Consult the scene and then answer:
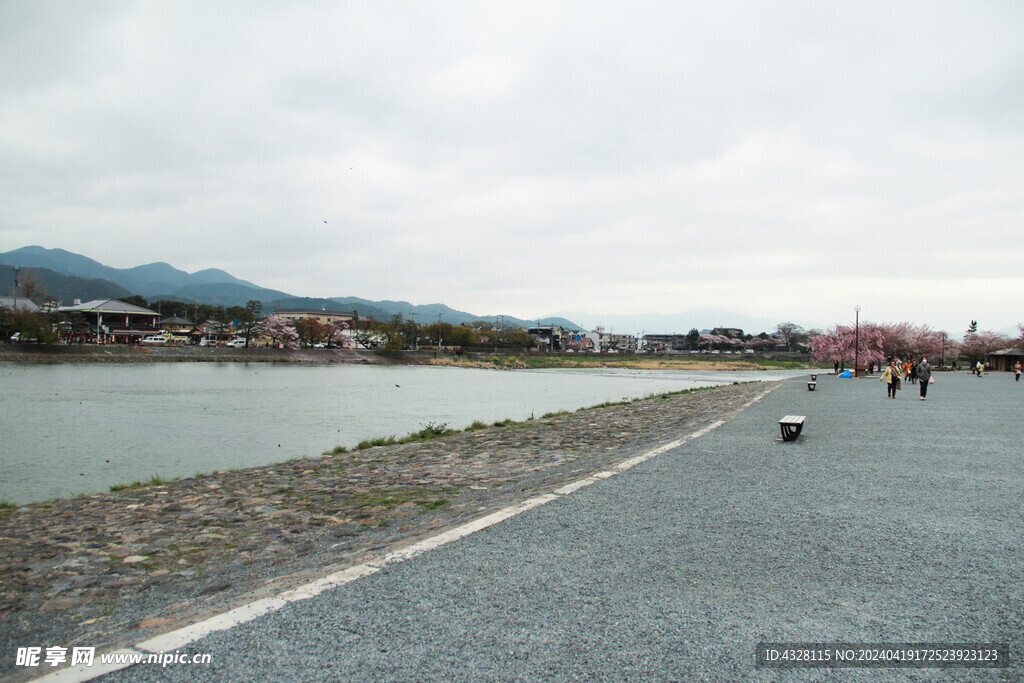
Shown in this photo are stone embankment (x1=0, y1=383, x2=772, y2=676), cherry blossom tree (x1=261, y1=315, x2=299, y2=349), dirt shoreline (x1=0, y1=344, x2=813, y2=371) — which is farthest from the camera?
cherry blossom tree (x1=261, y1=315, x2=299, y2=349)

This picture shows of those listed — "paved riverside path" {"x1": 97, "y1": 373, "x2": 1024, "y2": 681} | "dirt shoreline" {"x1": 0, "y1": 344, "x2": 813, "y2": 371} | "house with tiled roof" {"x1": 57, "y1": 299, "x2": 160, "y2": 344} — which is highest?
"house with tiled roof" {"x1": 57, "y1": 299, "x2": 160, "y2": 344}

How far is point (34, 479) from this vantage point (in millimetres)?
13570

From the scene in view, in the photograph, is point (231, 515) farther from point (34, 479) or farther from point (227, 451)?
point (227, 451)

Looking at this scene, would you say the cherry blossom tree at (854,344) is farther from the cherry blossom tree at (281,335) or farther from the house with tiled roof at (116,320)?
the house with tiled roof at (116,320)

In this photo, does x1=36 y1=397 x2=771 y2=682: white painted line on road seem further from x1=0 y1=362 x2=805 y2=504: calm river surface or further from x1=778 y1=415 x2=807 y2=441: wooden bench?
x1=0 y1=362 x2=805 y2=504: calm river surface

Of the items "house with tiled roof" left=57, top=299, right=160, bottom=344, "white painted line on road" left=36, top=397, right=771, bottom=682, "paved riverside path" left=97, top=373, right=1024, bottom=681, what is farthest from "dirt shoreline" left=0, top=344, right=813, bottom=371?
"paved riverside path" left=97, top=373, right=1024, bottom=681

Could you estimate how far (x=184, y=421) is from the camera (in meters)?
25.2

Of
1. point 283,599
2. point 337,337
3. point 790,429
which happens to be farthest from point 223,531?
point 337,337

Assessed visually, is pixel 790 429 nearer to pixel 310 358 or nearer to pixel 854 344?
pixel 854 344

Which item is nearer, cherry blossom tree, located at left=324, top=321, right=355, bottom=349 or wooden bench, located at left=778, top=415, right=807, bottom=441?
wooden bench, located at left=778, top=415, right=807, bottom=441

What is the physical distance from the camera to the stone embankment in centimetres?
425

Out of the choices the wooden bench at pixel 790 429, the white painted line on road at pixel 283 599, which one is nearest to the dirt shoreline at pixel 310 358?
the wooden bench at pixel 790 429

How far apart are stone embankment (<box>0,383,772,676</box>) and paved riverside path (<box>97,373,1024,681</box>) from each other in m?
0.84

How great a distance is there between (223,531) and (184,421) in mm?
21342
